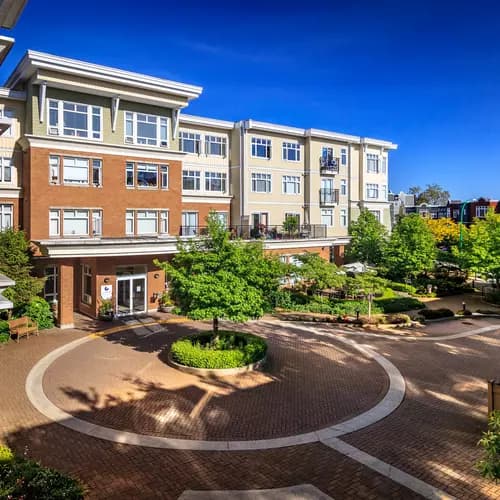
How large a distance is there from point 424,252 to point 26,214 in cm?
2836

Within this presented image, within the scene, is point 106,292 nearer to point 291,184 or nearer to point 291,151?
point 291,184

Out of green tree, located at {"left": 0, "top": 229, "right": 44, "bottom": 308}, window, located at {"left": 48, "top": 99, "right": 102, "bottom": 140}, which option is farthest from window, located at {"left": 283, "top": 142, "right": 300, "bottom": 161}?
green tree, located at {"left": 0, "top": 229, "right": 44, "bottom": 308}

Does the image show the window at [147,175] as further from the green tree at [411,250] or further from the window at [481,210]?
the window at [481,210]

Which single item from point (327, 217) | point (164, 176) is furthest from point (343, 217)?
point (164, 176)

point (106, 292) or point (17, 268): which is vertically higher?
point (17, 268)

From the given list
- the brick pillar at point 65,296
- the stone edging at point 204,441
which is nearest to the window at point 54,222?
the brick pillar at point 65,296

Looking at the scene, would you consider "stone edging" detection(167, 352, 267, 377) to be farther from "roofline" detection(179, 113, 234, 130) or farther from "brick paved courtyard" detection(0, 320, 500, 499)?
"roofline" detection(179, 113, 234, 130)

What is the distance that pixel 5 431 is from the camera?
11.4 meters

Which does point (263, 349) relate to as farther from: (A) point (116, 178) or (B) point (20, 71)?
(B) point (20, 71)

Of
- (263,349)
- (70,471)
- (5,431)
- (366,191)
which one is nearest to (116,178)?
(263,349)

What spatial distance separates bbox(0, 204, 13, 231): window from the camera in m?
25.3

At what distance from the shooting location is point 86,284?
87.5 feet

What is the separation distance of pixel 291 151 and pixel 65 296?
23328 mm

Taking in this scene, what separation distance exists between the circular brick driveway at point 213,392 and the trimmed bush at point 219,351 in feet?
1.73
